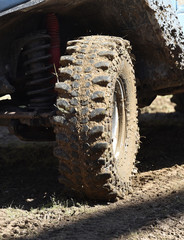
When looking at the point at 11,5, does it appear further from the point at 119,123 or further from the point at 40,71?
the point at 119,123

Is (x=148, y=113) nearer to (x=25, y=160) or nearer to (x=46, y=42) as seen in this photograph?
(x=25, y=160)

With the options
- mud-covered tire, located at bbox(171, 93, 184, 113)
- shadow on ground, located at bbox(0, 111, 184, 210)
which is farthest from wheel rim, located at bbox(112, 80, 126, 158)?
mud-covered tire, located at bbox(171, 93, 184, 113)

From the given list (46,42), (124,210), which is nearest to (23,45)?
(46,42)

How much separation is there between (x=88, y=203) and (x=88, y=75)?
2.73 feet

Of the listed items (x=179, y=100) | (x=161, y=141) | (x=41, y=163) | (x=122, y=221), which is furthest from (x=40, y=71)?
(x=179, y=100)

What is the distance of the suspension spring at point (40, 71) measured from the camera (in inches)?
152

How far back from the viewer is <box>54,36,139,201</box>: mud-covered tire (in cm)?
325

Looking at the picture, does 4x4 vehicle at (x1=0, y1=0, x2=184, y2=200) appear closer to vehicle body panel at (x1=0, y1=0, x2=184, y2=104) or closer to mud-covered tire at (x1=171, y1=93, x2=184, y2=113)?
vehicle body panel at (x1=0, y1=0, x2=184, y2=104)

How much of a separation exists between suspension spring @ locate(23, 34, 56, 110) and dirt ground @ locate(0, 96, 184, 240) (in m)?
0.67

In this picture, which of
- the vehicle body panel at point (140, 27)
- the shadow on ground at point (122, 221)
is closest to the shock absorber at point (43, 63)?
the vehicle body panel at point (140, 27)

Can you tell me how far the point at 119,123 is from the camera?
3.92m

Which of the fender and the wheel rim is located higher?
the fender

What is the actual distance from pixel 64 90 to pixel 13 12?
0.58m

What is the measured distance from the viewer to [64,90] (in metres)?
3.32
